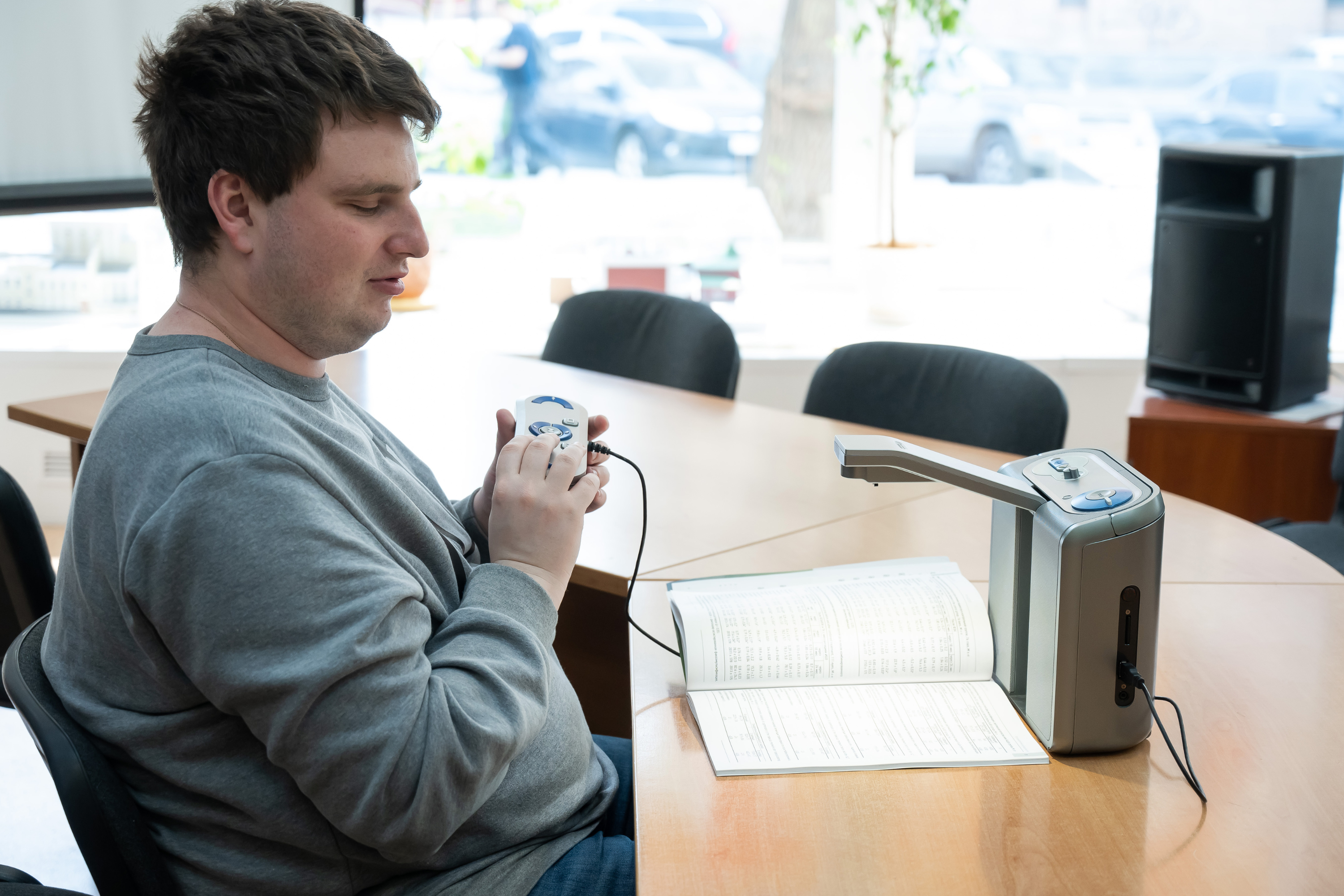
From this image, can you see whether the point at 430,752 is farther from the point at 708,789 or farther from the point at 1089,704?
the point at 1089,704

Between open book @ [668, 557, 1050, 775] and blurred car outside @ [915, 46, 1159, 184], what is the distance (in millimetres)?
2964

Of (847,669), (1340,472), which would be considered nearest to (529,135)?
(1340,472)

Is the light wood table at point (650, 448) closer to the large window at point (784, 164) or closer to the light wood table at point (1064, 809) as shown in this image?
the light wood table at point (1064, 809)

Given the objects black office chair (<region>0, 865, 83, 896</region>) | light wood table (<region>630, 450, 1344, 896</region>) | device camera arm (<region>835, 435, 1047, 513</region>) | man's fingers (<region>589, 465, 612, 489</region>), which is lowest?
black office chair (<region>0, 865, 83, 896</region>)

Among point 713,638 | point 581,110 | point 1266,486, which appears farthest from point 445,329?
point 713,638

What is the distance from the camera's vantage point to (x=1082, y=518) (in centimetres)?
101

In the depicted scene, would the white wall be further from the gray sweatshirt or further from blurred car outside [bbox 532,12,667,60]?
the gray sweatshirt

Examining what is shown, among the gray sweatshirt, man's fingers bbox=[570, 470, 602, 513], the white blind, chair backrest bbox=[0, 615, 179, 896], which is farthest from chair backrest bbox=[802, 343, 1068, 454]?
the white blind

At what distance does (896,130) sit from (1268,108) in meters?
1.30

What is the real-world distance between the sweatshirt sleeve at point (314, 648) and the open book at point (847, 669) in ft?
0.93

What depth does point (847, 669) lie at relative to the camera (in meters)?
1.16

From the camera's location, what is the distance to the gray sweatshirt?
33.5 inches

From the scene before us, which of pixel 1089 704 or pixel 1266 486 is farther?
pixel 1266 486

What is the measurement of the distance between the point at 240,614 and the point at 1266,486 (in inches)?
103
